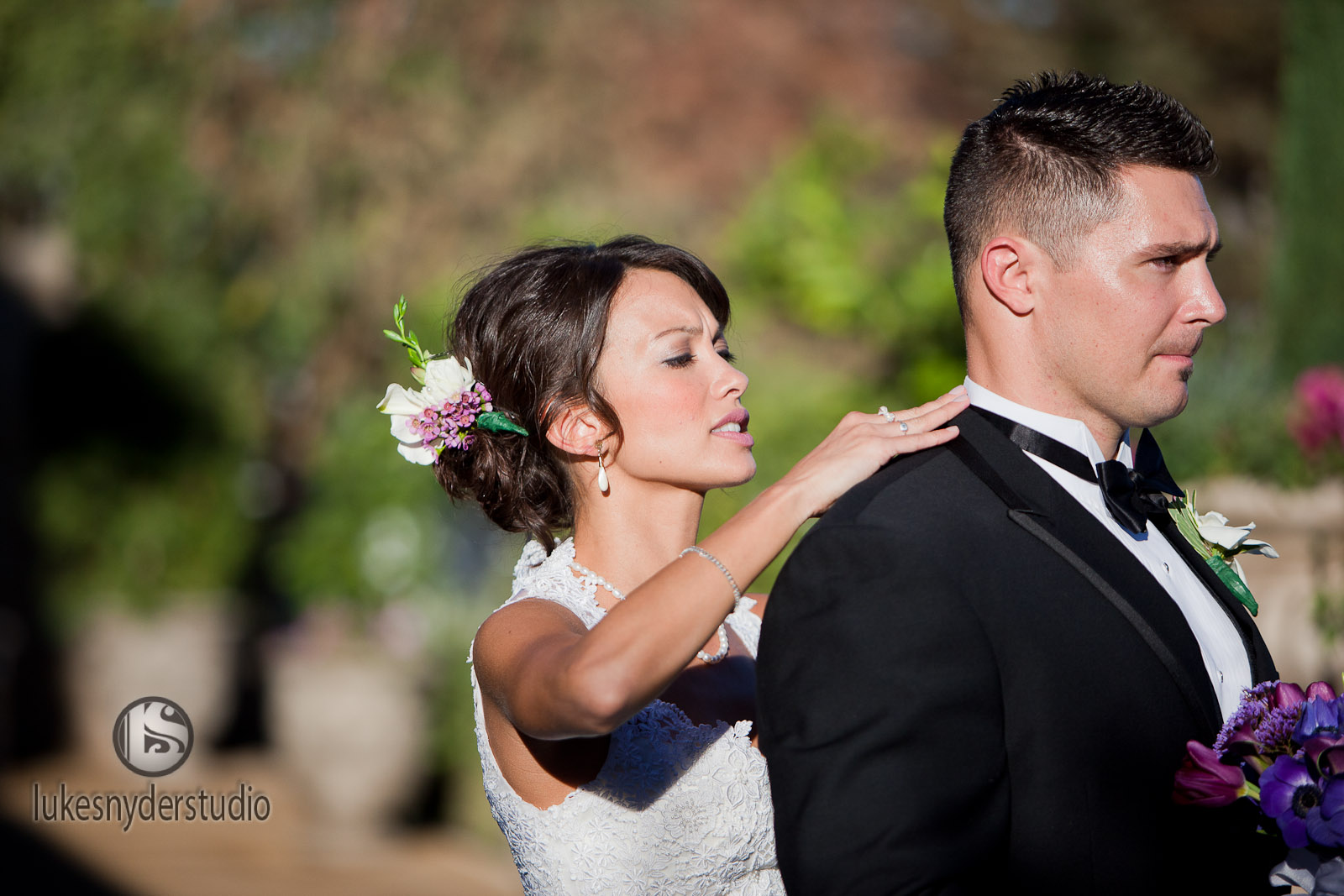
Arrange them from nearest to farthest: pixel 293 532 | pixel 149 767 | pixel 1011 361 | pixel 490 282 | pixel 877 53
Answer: pixel 1011 361 → pixel 490 282 → pixel 149 767 → pixel 293 532 → pixel 877 53

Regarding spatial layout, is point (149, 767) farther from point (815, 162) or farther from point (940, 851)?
point (940, 851)

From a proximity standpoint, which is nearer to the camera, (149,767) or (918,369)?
(918,369)

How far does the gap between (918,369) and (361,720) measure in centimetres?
467

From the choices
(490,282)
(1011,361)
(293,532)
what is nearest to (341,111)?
(293,532)

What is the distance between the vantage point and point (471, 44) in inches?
469

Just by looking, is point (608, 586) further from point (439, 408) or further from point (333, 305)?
point (333, 305)

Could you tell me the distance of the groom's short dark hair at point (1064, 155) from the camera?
215 cm

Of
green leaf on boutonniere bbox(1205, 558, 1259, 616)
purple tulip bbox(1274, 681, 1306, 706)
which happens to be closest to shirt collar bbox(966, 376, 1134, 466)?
green leaf on boutonniere bbox(1205, 558, 1259, 616)

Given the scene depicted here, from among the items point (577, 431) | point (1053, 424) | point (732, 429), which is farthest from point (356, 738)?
point (1053, 424)

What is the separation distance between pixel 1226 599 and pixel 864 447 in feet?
2.41

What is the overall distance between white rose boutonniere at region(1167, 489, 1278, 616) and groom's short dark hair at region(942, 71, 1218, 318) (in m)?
0.62

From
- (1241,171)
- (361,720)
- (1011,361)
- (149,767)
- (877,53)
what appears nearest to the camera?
(1011,361)

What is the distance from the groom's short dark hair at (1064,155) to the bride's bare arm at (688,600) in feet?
1.08

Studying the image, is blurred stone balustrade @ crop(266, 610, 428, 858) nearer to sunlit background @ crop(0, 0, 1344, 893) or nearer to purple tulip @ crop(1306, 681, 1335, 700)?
sunlit background @ crop(0, 0, 1344, 893)
